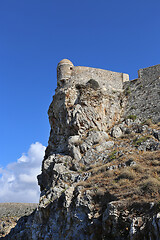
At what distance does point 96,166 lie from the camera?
16.2 m

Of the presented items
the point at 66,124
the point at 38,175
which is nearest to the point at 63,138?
the point at 66,124

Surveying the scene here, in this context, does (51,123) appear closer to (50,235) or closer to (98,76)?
(98,76)

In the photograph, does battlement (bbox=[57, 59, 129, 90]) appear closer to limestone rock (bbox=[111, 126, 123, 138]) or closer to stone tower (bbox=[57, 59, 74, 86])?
stone tower (bbox=[57, 59, 74, 86])

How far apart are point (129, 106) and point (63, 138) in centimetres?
760

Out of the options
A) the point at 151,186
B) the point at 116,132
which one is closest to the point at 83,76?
the point at 116,132

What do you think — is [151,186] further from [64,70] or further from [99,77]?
[64,70]

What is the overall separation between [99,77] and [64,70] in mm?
3749

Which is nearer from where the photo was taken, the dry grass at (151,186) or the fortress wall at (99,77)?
the dry grass at (151,186)

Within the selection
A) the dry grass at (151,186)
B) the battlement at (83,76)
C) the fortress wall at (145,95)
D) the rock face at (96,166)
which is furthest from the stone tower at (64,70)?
the dry grass at (151,186)

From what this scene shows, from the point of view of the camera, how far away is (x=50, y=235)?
A: 1374 centimetres

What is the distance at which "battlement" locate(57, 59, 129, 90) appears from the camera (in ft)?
77.2

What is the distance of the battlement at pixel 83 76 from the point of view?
23531 millimetres

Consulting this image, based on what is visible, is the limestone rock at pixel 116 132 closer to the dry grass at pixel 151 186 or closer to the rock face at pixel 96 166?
the rock face at pixel 96 166

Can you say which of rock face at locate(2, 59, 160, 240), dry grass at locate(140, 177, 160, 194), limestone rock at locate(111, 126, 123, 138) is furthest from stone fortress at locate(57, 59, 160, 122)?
dry grass at locate(140, 177, 160, 194)
